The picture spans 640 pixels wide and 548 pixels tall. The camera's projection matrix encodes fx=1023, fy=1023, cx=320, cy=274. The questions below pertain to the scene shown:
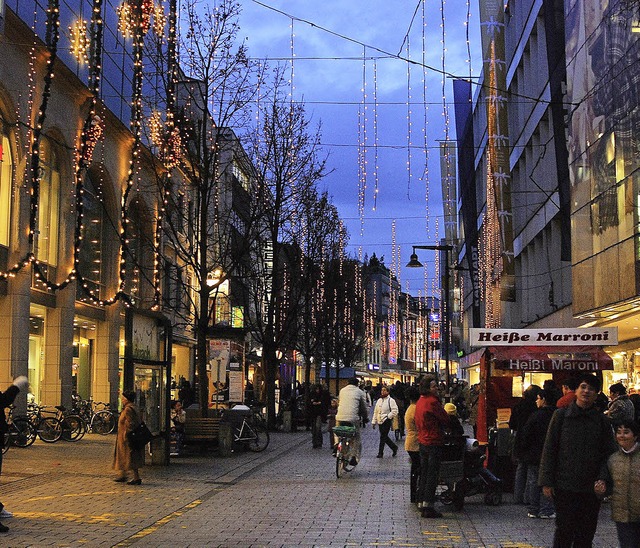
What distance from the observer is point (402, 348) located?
534 ft

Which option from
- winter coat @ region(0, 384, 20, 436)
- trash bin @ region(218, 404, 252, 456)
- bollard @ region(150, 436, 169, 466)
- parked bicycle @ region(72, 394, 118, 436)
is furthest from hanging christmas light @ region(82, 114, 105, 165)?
winter coat @ region(0, 384, 20, 436)

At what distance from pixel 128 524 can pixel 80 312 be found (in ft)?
73.4

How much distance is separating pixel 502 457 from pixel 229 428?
913cm

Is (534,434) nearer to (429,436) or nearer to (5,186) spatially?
(429,436)

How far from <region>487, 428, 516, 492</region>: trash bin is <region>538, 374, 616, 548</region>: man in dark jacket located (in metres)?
7.60

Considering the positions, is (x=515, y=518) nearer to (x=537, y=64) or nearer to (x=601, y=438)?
(x=601, y=438)

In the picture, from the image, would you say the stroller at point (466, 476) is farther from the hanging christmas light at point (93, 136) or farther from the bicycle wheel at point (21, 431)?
the hanging christmas light at point (93, 136)

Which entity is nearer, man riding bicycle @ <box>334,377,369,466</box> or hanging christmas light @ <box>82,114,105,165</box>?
man riding bicycle @ <box>334,377,369,466</box>

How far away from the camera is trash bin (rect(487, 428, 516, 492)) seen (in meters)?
16.0

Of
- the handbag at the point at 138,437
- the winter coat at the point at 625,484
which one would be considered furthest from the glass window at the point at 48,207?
the winter coat at the point at 625,484

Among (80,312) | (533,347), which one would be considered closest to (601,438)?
(533,347)

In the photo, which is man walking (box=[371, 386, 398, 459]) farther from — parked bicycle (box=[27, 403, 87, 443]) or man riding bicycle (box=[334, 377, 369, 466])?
parked bicycle (box=[27, 403, 87, 443])

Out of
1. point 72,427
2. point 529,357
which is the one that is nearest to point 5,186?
point 72,427

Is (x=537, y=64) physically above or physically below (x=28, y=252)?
above
